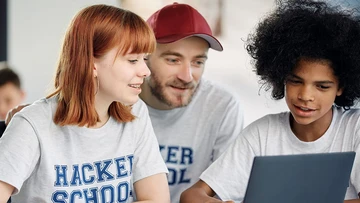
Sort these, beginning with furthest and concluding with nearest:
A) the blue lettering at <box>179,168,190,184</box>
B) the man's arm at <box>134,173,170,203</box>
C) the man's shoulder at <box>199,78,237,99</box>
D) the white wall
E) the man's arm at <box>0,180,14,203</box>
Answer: the white wall → the man's shoulder at <box>199,78,237,99</box> → the blue lettering at <box>179,168,190,184</box> → the man's arm at <box>134,173,170,203</box> → the man's arm at <box>0,180,14,203</box>

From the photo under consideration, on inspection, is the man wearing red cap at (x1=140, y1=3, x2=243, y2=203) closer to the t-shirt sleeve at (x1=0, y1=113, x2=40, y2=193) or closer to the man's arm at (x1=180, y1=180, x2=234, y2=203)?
the man's arm at (x1=180, y1=180, x2=234, y2=203)

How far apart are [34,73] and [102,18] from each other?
300 centimetres

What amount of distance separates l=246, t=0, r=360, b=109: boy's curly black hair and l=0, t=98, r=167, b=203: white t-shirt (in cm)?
47

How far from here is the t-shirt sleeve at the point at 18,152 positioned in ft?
5.40

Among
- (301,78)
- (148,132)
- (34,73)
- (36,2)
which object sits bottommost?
(148,132)

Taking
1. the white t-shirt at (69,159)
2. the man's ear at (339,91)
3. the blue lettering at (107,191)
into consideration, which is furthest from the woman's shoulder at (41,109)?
the man's ear at (339,91)

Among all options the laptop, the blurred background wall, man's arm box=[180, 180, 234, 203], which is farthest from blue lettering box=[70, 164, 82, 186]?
the blurred background wall

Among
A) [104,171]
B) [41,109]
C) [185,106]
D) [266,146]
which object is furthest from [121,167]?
[185,106]

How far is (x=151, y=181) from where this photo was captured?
188cm

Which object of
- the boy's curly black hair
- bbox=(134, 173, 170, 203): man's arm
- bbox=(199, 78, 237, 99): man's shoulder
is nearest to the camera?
bbox=(134, 173, 170, 203): man's arm

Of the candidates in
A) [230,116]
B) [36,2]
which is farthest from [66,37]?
[36,2]

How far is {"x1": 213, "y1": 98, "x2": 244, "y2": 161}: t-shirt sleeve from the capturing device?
90.6 inches

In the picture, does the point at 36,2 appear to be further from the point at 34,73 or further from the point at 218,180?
the point at 218,180

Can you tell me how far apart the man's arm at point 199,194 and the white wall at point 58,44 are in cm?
241
